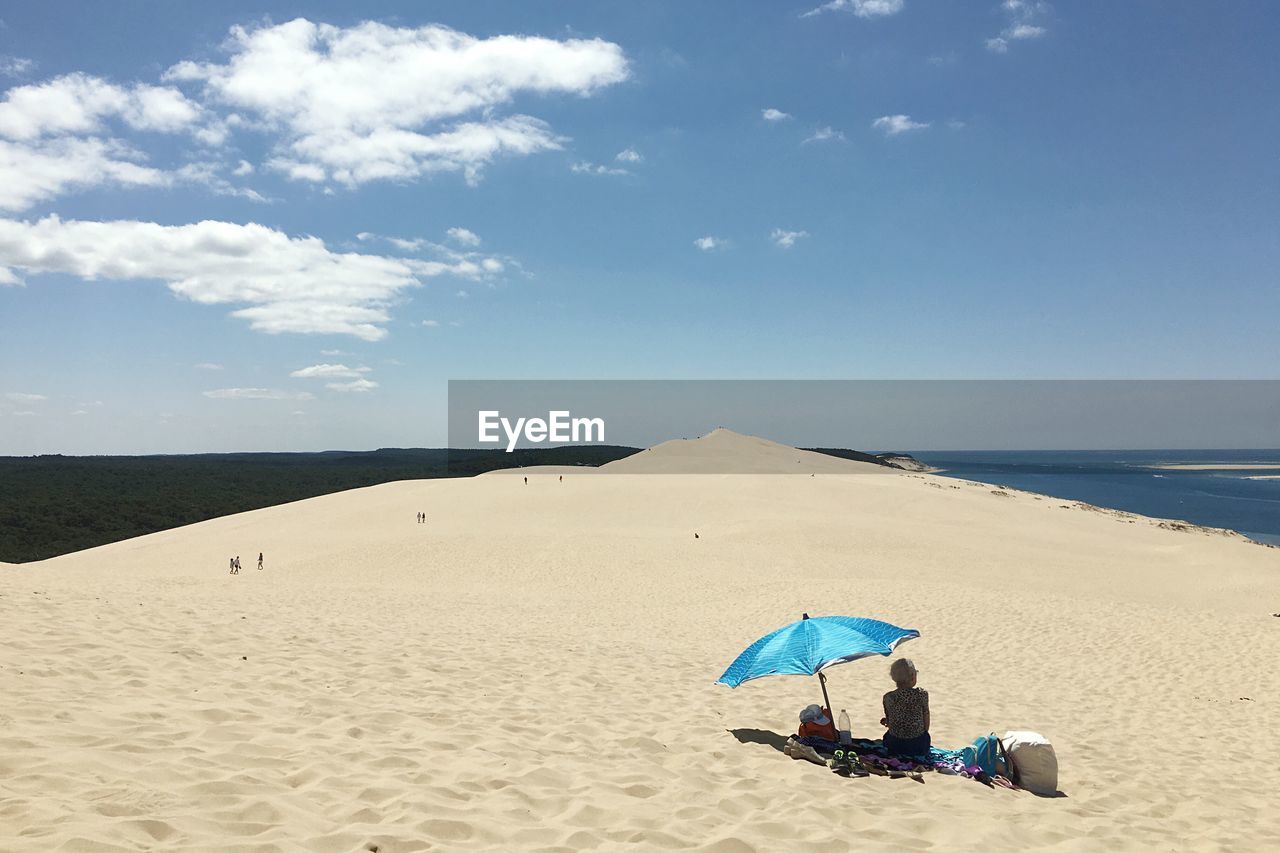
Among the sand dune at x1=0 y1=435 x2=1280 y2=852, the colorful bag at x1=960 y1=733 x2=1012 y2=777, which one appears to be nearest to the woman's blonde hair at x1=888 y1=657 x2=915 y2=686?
the colorful bag at x1=960 y1=733 x2=1012 y2=777

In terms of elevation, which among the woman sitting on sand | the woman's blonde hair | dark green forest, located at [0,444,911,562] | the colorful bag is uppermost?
the woman's blonde hair

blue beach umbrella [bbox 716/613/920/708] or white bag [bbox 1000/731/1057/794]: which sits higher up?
blue beach umbrella [bbox 716/613/920/708]

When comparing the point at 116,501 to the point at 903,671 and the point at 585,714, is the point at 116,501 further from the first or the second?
the point at 903,671

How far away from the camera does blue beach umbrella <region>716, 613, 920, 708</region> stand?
7910mm

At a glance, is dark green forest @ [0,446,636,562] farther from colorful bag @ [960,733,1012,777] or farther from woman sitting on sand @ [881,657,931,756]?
colorful bag @ [960,733,1012,777]

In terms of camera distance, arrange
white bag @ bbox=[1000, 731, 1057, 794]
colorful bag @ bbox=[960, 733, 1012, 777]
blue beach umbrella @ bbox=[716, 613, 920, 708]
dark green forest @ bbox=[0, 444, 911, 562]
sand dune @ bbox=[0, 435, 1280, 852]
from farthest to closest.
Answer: dark green forest @ bbox=[0, 444, 911, 562]
blue beach umbrella @ bbox=[716, 613, 920, 708]
colorful bag @ bbox=[960, 733, 1012, 777]
white bag @ bbox=[1000, 731, 1057, 794]
sand dune @ bbox=[0, 435, 1280, 852]

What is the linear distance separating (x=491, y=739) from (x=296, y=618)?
756cm

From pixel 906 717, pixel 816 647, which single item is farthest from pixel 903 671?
pixel 816 647

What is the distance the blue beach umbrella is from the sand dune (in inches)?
35.5

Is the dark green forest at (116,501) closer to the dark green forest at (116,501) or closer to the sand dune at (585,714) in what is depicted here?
the dark green forest at (116,501)

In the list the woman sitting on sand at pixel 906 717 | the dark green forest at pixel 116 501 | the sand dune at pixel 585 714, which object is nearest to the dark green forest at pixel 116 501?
the dark green forest at pixel 116 501

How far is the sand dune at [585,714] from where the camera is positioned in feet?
17.7

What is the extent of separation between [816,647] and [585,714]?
2.97 meters

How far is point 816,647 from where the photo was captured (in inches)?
321
